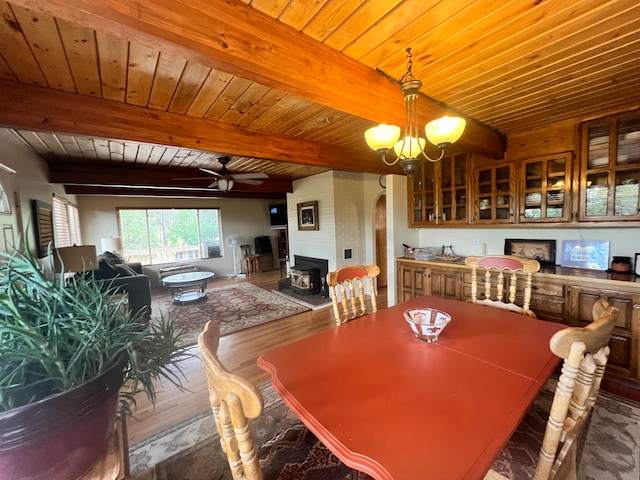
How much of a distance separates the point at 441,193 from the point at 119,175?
483 cm

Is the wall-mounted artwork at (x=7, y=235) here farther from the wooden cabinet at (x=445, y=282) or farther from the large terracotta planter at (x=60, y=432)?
the wooden cabinet at (x=445, y=282)

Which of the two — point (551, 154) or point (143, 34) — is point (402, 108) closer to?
point (143, 34)

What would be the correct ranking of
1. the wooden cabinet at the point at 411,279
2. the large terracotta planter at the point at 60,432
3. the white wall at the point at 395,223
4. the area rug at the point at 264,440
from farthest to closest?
the white wall at the point at 395,223
the wooden cabinet at the point at 411,279
the area rug at the point at 264,440
the large terracotta planter at the point at 60,432

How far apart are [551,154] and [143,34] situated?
342cm

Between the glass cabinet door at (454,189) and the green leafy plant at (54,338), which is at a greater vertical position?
the glass cabinet door at (454,189)

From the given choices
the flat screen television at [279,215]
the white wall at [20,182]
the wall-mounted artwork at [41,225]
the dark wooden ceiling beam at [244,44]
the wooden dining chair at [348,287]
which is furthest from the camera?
the flat screen television at [279,215]

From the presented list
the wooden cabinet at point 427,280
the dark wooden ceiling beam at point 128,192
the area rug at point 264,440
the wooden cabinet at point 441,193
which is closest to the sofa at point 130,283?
the dark wooden ceiling beam at point 128,192

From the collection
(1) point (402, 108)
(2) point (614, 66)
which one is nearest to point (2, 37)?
(1) point (402, 108)

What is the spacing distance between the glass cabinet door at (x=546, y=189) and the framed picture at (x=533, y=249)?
1.16ft

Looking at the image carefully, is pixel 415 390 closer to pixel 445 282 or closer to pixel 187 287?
pixel 445 282

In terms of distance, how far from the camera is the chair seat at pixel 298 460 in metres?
1.09

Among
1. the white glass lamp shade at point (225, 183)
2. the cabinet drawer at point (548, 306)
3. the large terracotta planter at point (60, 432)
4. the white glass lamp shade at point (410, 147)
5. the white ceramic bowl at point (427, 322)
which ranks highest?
the white glass lamp shade at point (225, 183)

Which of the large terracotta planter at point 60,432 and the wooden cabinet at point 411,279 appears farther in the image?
the wooden cabinet at point 411,279

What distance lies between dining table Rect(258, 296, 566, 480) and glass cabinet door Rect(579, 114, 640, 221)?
1.67m
